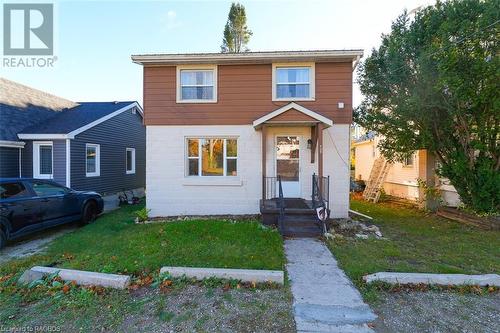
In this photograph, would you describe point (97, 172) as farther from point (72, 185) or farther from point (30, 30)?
point (30, 30)

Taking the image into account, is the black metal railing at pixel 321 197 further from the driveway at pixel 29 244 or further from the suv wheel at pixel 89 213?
the suv wheel at pixel 89 213

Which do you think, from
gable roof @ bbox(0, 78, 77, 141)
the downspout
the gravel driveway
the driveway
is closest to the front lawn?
the driveway

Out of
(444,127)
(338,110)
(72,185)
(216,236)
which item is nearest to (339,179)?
(338,110)

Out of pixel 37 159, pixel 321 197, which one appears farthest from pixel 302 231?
pixel 37 159

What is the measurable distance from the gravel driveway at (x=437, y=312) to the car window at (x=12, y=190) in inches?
299

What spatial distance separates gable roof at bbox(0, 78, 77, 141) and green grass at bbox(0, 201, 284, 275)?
22.0 feet

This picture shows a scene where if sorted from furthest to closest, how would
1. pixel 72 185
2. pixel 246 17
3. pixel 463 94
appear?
pixel 246 17, pixel 72 185, pixel 463 94

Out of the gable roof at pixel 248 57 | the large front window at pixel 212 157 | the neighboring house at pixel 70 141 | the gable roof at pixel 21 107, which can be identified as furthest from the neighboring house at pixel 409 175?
the gable roof at pixel 21 107

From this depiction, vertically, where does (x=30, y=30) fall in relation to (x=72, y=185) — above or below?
above

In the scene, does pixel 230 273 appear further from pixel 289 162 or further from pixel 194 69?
pixel 194 69

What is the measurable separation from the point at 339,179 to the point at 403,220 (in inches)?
111

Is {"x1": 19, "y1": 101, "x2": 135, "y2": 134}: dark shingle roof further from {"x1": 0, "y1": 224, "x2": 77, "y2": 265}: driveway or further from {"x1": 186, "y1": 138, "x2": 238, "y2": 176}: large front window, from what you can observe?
{"x1": 186, "y1": 138, "x2": 238, "y2": 176}: large front window

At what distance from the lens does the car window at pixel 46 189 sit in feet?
22.2

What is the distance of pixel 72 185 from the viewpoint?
1077cm
